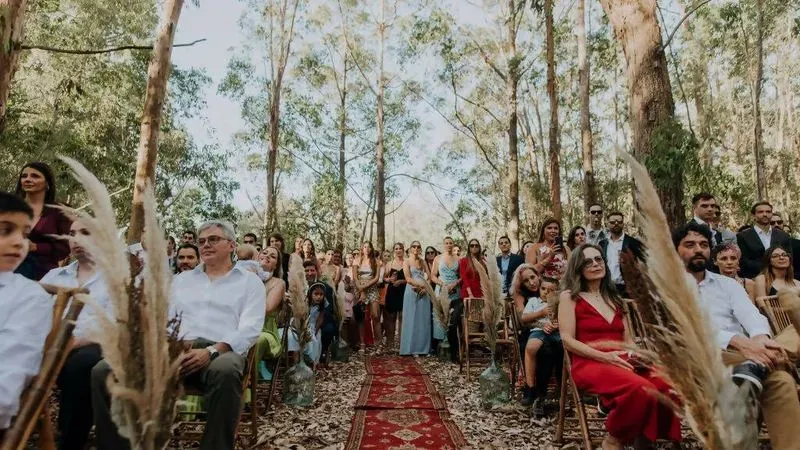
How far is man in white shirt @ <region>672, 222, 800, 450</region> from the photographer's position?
2.65 m

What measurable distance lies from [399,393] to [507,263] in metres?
3.04


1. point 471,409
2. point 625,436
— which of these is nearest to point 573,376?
point 625,436

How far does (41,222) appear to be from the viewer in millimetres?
3951

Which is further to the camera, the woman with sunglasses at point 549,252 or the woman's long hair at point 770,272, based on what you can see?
the woman with sunglasses at point 549,252

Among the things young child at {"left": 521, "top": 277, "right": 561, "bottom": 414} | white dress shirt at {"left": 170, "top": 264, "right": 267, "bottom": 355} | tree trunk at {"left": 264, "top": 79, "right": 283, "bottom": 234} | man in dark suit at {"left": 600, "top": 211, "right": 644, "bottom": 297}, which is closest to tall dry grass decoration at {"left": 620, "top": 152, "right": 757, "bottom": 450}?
white dress shirt at {"left": 170, "top": 264, "right": 267, "bottom": 355}

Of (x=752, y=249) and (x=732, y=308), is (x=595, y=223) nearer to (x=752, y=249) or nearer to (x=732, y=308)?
(x=752, y=249)

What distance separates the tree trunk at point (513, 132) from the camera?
13.6m

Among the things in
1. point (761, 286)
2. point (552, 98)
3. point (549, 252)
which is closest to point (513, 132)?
point (552, 98)

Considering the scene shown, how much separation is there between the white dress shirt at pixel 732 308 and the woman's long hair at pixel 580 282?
0.49 metres

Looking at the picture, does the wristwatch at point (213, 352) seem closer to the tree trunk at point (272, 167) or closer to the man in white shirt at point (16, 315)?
the man in white shirt at point (16, 315)

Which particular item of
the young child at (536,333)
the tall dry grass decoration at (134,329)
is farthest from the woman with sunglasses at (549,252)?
the tall dry grass decoration at (134,329)

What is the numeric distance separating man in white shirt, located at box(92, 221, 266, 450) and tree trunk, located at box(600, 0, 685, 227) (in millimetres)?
3958

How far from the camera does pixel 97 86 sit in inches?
691

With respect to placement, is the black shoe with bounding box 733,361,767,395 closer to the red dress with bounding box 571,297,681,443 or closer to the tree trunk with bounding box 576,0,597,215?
the red dress with bounding box 571,297,681,443
